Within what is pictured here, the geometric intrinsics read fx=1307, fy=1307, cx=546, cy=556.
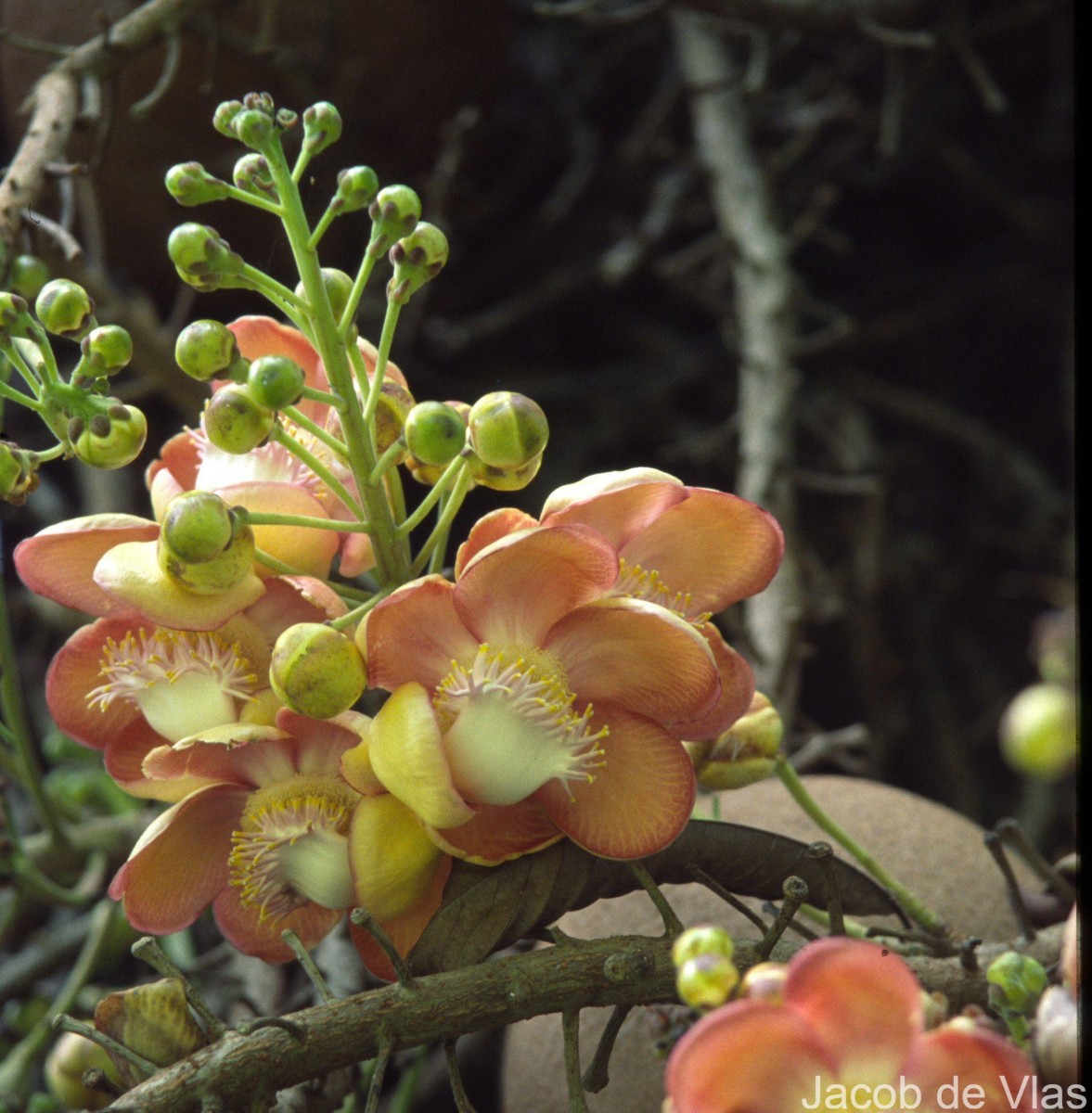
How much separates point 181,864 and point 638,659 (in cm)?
13

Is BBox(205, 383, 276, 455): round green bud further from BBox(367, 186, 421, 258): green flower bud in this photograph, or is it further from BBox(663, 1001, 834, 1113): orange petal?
BBox(663, 1001, 834, 1113): orange petal

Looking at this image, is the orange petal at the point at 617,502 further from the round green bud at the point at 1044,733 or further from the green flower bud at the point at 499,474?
the round green bud at the point at 1044,733

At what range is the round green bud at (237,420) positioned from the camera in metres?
0.30

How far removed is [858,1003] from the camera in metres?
0.24

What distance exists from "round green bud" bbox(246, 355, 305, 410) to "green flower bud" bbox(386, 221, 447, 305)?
4 cm

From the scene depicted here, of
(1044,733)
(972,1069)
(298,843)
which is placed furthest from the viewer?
(1044,733)

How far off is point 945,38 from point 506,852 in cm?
54

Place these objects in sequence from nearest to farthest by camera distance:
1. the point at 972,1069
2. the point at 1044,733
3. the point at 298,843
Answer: the point at 972,1069 < the point at 298,843 < the point at 1044,733

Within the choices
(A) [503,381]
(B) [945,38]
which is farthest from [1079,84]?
(A) [503,381]

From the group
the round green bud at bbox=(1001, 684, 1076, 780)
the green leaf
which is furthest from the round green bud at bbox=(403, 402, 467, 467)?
the round green bud at bbox=(1001, 684, 1076, 780)

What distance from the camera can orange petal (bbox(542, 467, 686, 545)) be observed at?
1.05 feet

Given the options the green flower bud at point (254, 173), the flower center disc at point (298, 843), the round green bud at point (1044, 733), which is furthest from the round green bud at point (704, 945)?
the round green bud at point (1044, 733)

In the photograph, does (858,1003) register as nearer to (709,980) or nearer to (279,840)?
(709,980)

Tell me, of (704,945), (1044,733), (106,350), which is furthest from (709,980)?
(1044,733)
